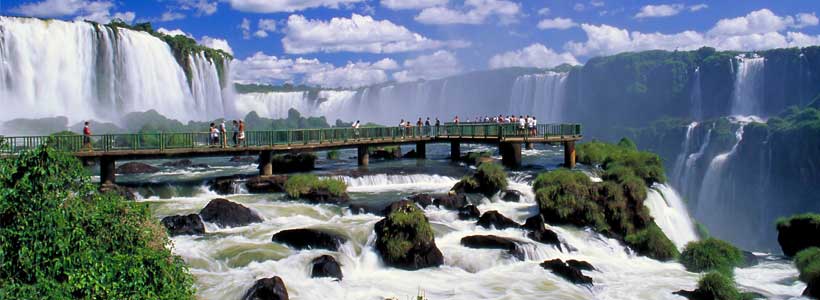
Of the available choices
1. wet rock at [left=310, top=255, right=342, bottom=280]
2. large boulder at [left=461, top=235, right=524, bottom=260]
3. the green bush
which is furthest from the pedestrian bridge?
the green bush

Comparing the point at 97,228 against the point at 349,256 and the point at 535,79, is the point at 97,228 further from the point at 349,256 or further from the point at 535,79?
the point at 535,79

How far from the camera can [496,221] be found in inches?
753

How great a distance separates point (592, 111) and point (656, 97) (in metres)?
10.7

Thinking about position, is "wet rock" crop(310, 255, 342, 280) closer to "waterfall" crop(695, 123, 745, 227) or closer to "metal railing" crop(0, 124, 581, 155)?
"metal railing" crop(0, 124, 581, 155)

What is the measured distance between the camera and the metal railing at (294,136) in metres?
24.5

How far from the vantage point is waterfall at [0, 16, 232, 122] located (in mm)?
45906

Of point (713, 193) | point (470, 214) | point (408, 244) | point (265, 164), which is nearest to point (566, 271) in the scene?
point (408, 244)

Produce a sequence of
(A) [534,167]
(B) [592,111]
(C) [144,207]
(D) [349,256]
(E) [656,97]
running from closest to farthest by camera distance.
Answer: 1. (C) [144,207]
2. (D) [349,256]
3. (A) [534,167]
4. (E) [656,97]
5. (B) [592,111]

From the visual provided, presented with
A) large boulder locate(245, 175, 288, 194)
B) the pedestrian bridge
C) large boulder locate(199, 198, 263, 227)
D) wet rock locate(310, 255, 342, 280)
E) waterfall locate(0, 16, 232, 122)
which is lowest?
wet rock locate(310, 255, 342, 280)

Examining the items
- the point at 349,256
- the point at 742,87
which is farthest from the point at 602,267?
the point at 742,87

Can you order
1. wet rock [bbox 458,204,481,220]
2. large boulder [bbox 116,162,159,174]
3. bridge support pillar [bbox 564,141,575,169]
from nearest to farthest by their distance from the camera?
wet rock [bbox 458,204,481,220]
large boulder [bbox 116,162,159,174]
bridge support pillar [bbox 564,141,575,169]

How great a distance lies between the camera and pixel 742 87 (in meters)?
83.0

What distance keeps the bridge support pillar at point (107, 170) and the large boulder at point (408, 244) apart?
1329 cm

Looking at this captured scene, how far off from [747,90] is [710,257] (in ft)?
245
